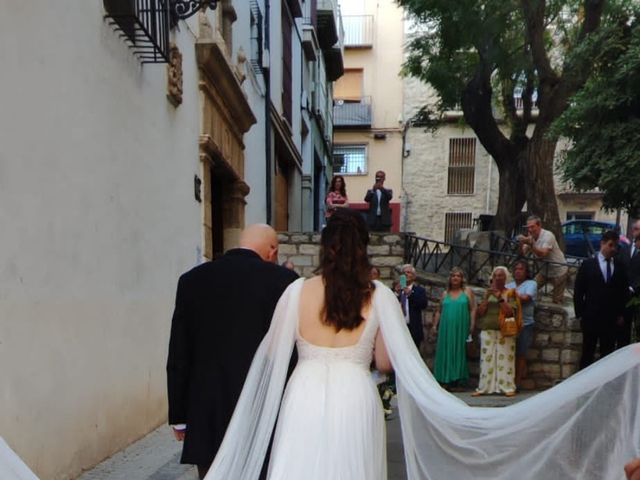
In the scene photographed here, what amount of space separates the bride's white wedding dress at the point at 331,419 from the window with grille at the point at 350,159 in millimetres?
28390

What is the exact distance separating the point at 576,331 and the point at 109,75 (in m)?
7.37

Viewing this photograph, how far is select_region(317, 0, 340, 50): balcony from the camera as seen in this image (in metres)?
22.3

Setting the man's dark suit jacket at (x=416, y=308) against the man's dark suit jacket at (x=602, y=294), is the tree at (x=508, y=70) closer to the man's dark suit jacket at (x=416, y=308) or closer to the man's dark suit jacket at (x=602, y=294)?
the man's dark suit jacket at (x=416, y=308)

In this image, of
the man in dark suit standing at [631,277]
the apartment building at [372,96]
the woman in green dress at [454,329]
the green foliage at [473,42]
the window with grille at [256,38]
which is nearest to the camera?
the man in dark suit standing at [631,277]

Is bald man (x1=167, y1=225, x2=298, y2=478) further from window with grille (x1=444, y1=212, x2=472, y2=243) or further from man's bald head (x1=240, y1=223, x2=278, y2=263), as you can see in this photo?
window with grille (x1=444, y1=212, x2=472, y2=243)

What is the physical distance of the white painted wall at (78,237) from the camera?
369cm

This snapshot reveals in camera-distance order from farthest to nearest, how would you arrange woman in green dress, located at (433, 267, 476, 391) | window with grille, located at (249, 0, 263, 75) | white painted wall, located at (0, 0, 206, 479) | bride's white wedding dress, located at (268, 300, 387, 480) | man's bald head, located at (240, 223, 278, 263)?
window with grille, located at (249, 0, 263, 75), woman in green dress, located at (433, 267, 476, 391), white painted wall, located at (0, 0, 206, 479), man's bald head, located at (240, 223, 278, 263), bride's white wedding dress, located at (268, 300, 387, 480)

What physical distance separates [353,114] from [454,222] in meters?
7.13

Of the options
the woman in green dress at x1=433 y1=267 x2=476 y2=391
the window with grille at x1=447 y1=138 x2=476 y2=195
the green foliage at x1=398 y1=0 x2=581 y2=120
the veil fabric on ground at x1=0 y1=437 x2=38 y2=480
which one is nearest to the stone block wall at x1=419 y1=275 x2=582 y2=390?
the woman in green dress at x1=433 y1=267 x2=476 y2=391

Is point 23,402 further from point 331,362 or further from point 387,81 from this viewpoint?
point 387,81

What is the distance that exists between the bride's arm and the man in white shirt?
6039 mm

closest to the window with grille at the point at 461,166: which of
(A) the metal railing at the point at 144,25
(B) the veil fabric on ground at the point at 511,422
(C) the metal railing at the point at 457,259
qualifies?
(C) the metal railing at the point at 457,259

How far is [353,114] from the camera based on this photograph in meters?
30.7

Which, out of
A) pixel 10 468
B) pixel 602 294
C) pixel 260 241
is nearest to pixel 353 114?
pixel 602 294
